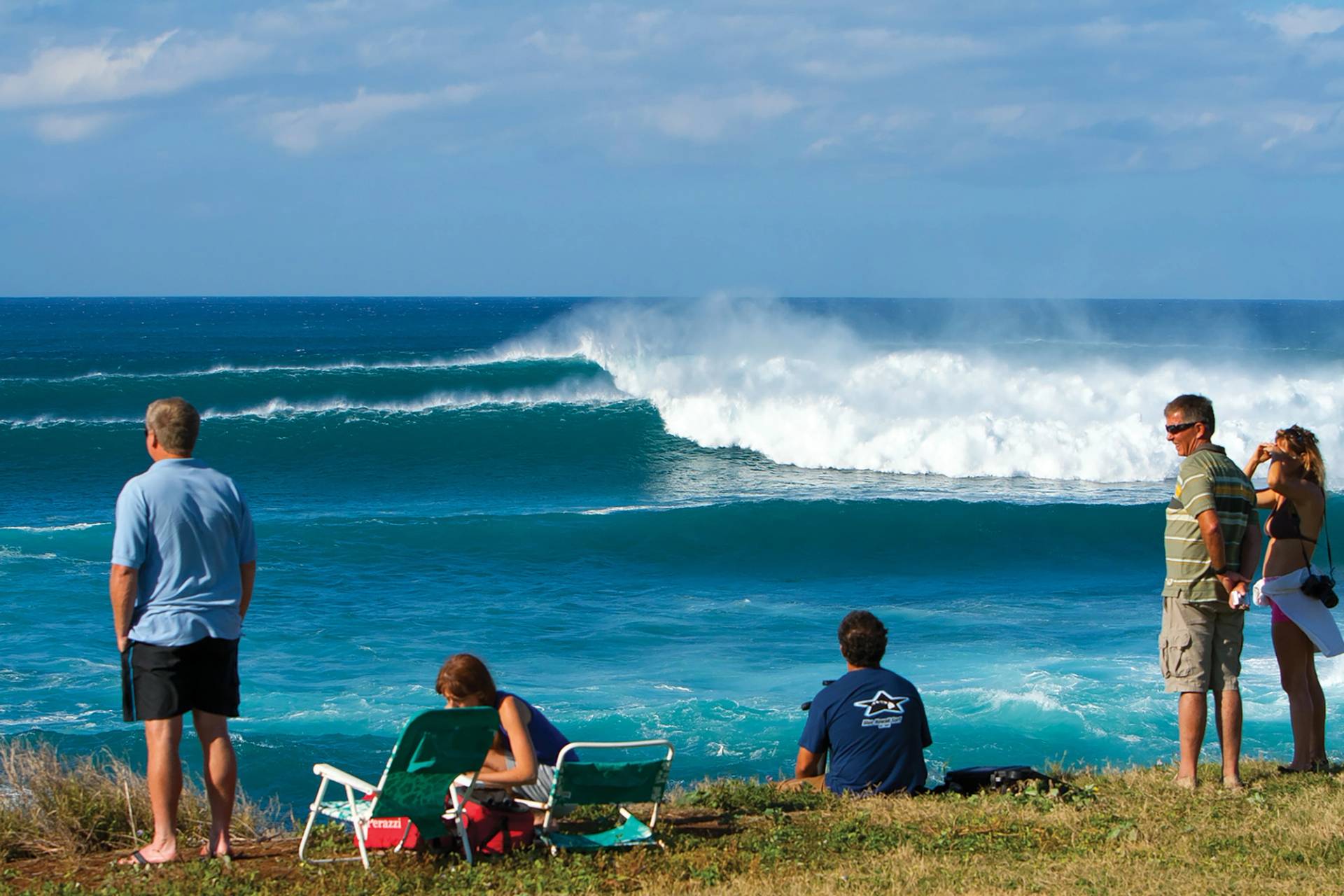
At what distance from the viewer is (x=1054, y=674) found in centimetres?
999

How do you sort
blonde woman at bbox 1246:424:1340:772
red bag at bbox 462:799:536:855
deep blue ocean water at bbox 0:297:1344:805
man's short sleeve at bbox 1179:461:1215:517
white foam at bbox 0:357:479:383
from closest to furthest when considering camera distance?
red bag at bbox 462:799:536:855
man's short sleeve at bbox 1179:461:1215:517
blonde woman at bbox 1246:424:1340:772
deep blue ocean water at bbox 0:297:1344:805
white foam at bbox 0:357:479:383

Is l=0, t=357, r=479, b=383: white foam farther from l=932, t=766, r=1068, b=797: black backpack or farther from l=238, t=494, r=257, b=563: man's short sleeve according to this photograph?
l=238, t=494, r=257, b=563: man's short sleeve

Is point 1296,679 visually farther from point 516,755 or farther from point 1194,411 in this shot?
point 516,755

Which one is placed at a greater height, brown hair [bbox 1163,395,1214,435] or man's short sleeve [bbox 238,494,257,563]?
brown hair [bbox 1163,395,1214,435]

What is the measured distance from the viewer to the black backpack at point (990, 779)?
18.5ft

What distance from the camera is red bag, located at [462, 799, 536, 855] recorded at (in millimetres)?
4512

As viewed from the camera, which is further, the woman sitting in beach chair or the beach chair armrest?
the woman sitting in beach chair

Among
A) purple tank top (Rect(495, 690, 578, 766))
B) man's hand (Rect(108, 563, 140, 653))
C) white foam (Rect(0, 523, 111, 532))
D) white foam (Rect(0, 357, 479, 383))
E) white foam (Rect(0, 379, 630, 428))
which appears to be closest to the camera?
man's hand (Rect(108, 563, 140, 653))

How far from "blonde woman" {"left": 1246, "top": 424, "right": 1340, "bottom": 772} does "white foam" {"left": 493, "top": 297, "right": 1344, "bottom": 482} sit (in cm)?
1605

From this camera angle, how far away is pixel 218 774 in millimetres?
4316

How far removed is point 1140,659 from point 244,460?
17.4m

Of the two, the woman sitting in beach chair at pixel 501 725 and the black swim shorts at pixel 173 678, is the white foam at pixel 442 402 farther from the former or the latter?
the black swim shorts at pixel 173 678

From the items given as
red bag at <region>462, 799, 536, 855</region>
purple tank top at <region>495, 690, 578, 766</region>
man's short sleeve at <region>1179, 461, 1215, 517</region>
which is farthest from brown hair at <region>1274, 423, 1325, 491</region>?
red bag at <region>462, 799, 536, 855</region>

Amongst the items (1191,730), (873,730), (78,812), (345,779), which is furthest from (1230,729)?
(78,812)
